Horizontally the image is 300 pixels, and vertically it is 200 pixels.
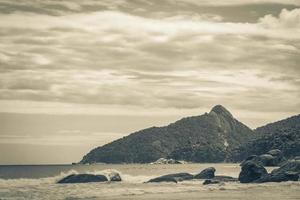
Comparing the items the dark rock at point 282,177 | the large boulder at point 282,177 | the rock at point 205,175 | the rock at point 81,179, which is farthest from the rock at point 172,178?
the dark rock at point 282,177

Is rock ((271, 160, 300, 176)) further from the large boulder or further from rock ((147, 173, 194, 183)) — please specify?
rock ((147, 173, 194, 183))

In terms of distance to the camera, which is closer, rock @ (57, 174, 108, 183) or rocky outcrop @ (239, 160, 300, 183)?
rocky outcrop @ (239, 160, 300, 183)

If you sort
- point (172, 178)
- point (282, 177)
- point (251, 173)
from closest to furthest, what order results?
point (282, 177) < point (251, 173) < point (172, 178)

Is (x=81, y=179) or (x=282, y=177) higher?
(x=81, y=179)

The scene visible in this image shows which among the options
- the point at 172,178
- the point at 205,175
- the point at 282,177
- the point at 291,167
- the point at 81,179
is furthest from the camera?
the point at 205,175

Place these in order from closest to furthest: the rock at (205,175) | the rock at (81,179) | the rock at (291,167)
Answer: the rock at (81,179)
the rock at (291,167)
the rock at (205,175)

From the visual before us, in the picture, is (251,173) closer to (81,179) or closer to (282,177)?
(282,177)

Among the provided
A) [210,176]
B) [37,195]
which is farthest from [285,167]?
[37,195]

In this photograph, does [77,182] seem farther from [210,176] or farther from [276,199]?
[276,199]

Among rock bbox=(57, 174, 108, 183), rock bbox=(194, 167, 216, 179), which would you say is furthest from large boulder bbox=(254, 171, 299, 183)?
rock bbox=(57, 174, 108, 183)

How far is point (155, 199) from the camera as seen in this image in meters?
53.5

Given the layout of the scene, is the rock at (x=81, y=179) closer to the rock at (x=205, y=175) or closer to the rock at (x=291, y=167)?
the rock at (x=205, y=175)

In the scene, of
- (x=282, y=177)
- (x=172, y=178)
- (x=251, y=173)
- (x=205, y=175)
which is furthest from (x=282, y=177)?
(x=205, y=175)

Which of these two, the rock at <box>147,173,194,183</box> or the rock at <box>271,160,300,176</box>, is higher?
the rock at <box>271,160,300,176</box>
